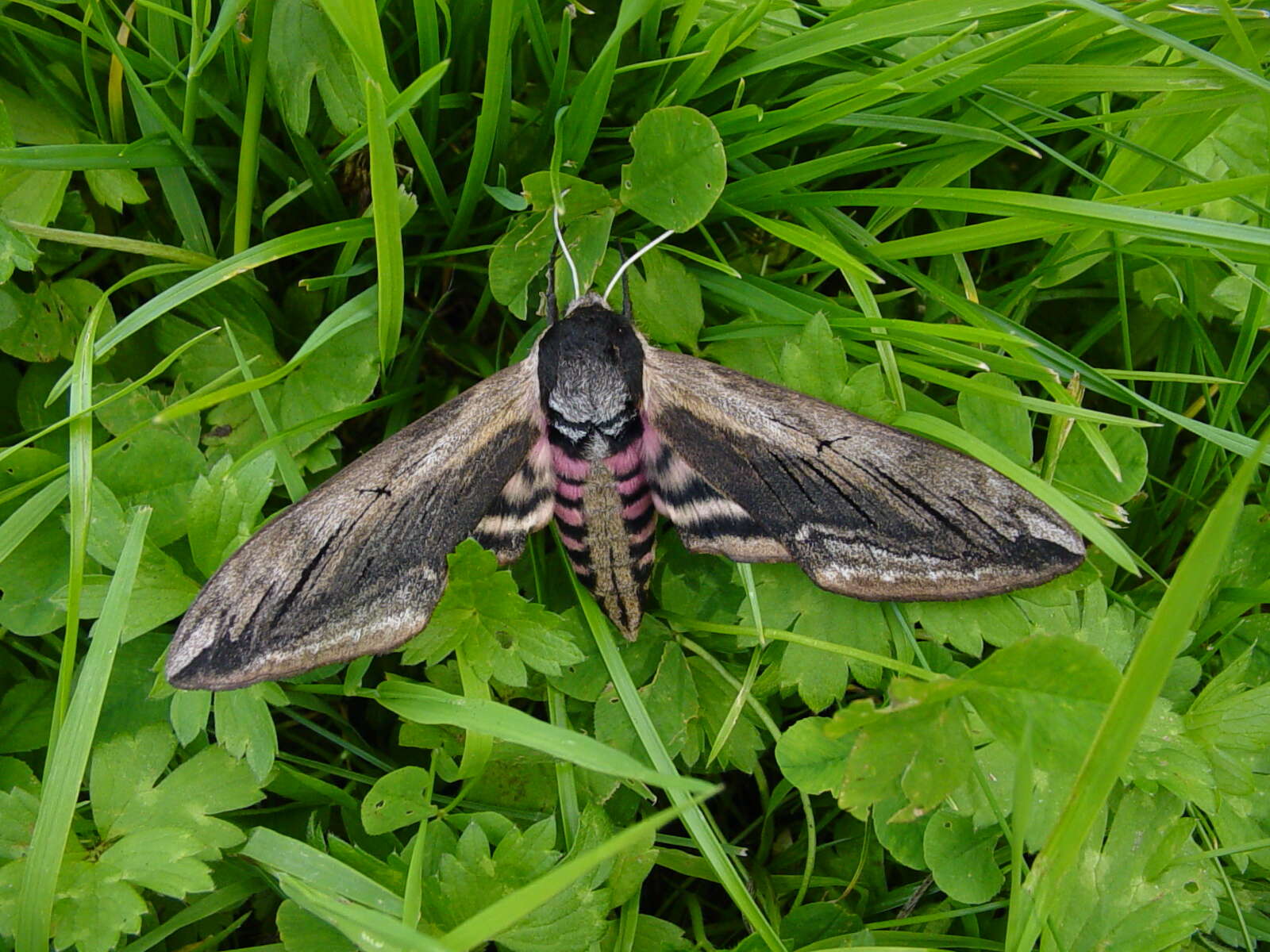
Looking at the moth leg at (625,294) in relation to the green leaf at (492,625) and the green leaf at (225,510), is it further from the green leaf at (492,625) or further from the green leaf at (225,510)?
the green leaf at (225,510)

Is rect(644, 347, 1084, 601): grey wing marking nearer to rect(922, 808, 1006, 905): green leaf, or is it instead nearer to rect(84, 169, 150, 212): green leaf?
rect(922, 808, 1006, 905): green leaf

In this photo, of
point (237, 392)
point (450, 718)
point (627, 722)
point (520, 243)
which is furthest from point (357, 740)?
point (520, 243)

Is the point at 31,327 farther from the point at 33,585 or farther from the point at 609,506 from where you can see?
the point at 609,506

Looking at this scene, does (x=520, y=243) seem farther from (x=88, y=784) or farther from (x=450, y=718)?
(x=88, y=784)

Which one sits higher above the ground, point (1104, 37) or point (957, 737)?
point (1104, 37)

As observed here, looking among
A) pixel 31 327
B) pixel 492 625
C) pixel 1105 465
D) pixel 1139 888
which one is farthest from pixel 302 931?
pixel 1105 465

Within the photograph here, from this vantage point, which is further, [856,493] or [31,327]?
[31,327]
